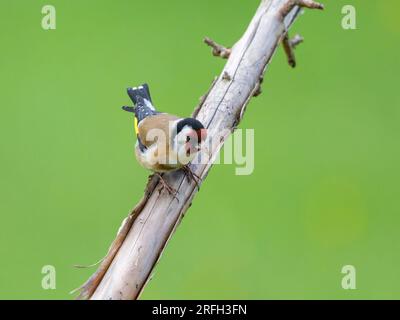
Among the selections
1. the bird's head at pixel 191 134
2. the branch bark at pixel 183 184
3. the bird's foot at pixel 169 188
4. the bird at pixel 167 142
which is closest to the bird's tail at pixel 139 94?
the bird at pixel 167 142

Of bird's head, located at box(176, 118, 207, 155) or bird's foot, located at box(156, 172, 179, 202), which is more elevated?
bird's head, located at box(176, 118, 207, 155)

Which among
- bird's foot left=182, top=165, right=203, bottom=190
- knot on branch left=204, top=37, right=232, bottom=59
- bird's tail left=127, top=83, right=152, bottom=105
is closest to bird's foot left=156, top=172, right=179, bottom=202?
bird's foot left=182, top=165, right=203, bottom=190

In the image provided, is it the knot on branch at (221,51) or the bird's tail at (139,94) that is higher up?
the knot on branch at (221,51)

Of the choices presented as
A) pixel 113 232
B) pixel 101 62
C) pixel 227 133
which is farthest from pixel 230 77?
pixel 101 62

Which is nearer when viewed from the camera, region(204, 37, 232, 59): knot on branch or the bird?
the bird

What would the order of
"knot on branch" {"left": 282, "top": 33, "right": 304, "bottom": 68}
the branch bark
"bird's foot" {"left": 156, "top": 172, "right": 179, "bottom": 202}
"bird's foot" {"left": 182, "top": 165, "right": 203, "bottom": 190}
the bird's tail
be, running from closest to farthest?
the branch bark → "bird's foot" {"left": 156, "top": 172, "right": 179, "bottom": 202} → "bird's foot" {"left": 182, "top": 165, "right": 203, "bottom": 190} → the bird's tail → "knot on branch" {"left": 282, "top": 33, "right": 304, "bottom": 68}

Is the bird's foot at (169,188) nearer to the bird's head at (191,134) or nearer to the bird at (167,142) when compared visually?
the bird at (167,142)

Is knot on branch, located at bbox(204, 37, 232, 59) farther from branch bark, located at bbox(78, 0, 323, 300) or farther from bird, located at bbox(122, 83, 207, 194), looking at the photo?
bird, located at bbox(122, 83, 207, 194)

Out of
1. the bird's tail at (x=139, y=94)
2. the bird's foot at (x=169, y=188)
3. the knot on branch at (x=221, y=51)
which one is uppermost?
the knot on branch at (x=221, y=51)

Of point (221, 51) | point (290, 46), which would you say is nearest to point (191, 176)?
point (221, 51)
